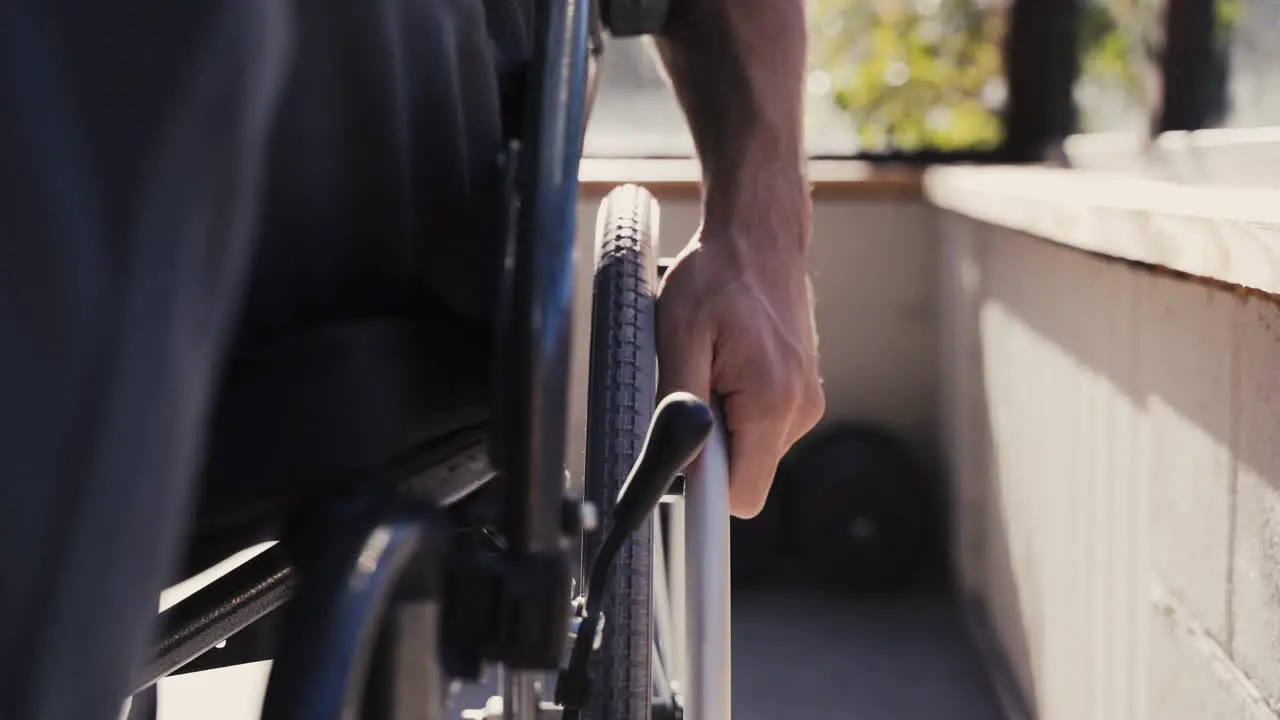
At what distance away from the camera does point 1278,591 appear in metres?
0.86

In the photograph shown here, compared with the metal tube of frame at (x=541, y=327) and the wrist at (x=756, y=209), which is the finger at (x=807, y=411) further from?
the metal tube of frame at (x=541, y=327)

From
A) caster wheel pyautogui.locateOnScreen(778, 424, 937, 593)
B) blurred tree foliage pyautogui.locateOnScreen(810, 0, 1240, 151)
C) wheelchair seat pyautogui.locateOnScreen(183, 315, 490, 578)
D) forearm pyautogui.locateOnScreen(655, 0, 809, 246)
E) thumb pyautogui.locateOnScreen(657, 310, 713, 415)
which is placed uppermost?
blurred tree foliage pyautogui.locateOnScreen(810, 0, 1240, 151)

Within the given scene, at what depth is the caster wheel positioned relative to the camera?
9.09ft

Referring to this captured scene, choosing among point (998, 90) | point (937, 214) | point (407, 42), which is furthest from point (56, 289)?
point (998, 90)

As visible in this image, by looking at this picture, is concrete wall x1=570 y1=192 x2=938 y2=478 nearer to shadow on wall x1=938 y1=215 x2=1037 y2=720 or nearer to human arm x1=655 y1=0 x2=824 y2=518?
shadow on wall x1=938 y1=215 x2=1037 y2=720

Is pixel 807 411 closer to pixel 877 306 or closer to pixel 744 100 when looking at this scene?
pixel 744 100

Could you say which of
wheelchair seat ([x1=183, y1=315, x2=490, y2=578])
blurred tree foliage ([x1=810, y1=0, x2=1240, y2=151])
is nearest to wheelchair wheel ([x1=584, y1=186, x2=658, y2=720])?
wheelchair seat ([x1=183, y1=315, x2=490, y2=578])

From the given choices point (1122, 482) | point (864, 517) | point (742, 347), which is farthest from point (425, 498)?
point (864, 517)

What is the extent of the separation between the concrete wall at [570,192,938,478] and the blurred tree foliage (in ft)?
0.70

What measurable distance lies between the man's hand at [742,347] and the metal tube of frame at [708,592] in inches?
2.9

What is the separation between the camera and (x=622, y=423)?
71cm

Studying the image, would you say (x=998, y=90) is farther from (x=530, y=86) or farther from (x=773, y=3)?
(x=530, y=86)

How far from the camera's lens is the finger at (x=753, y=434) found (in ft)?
2.64

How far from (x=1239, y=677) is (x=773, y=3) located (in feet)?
1.84
